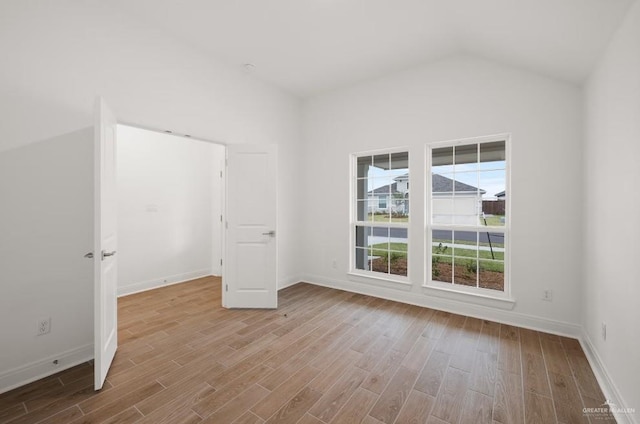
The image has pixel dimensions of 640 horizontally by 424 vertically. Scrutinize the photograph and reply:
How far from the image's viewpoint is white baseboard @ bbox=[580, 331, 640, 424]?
1.67 m

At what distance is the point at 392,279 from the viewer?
401cm

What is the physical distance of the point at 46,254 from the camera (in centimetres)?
226

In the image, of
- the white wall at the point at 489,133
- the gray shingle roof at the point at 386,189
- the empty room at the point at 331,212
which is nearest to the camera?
the empty room at the point at 331,212

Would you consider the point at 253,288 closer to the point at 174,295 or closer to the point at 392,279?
the point at 174,295

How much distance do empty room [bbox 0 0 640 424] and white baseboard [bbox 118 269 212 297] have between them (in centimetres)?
7

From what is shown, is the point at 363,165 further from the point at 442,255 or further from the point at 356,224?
the point at 442,255

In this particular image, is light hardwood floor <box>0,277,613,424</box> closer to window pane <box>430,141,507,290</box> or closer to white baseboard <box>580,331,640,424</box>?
white baseboard <box>580,331,640,424</box>

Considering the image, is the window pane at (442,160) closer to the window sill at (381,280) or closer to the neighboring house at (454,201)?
the neighboring house at (454,201)

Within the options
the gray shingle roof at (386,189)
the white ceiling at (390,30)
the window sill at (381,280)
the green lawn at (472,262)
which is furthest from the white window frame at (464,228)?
the white ceiling at (390,30)

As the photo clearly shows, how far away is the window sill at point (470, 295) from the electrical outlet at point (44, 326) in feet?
12.9

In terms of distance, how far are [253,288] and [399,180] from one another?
2599 millimetres

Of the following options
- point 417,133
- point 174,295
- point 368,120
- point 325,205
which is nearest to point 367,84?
point 368,120

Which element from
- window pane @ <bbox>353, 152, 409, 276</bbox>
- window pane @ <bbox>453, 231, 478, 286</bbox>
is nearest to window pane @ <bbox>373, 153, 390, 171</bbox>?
window pane @ <bbox>353, 152, 409, 276</bbox>

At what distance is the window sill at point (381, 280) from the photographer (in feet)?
12.7
